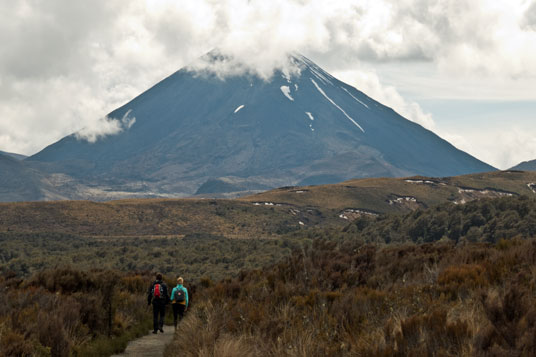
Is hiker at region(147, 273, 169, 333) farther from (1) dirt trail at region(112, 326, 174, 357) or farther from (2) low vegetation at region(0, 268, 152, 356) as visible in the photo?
(2) low vegetation at region(0, 268, 152, 356)

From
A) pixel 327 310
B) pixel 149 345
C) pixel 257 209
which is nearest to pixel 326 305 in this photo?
pixel 327 310

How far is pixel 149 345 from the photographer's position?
15.3 metres

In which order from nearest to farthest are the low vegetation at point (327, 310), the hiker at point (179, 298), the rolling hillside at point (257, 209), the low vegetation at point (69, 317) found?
the low vegetation at point (327, 310) → the low vegetation at point (69, 317) → the hiker at point (179, 298) → the rolling hillside at point (257, 209)

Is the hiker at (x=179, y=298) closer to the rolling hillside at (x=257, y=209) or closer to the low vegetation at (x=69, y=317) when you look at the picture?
the low vegetation at (x=69, y=317)

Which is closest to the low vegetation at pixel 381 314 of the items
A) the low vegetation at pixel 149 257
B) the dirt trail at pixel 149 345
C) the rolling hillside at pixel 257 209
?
the dirt trail at pixel 149 345

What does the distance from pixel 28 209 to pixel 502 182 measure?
92.7 metres

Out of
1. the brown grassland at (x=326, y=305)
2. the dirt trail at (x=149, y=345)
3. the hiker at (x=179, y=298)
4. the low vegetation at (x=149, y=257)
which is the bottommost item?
the low vegetation at (x=149, y=257)

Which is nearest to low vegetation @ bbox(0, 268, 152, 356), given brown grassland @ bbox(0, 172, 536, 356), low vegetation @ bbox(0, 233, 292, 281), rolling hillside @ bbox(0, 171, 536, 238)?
brown grassland @ bbox(0, 172, 536, 356)

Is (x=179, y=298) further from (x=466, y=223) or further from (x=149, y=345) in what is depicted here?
(x=466, y=223)

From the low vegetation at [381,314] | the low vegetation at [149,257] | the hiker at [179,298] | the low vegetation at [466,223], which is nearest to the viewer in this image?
the low vegetation at [381,314]

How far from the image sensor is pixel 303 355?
803 cm

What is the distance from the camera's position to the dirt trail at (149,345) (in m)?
13.9

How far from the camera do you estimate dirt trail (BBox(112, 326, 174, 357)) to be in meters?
13.9

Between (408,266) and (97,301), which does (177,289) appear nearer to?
(97,301)
